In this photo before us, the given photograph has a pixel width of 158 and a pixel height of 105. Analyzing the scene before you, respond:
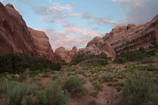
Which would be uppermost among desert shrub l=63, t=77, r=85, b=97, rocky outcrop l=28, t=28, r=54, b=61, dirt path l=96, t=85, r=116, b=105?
rocky outcrop l=28, t=28, r=54, b=61

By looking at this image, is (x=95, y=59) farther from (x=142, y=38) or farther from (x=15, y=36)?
(x=142, y=38)

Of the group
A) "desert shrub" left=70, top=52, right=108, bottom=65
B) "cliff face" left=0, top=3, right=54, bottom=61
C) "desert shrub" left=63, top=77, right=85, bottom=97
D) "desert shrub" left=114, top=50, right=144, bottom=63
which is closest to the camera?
"desert shrub" left=63, top=77, right=85, bottom=97

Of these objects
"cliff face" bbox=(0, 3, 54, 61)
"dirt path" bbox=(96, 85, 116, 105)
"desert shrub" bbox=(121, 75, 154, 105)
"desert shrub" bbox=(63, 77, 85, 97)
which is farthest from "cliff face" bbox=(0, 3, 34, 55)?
"desert shrub" bbox=(121, 75, 154, 105)

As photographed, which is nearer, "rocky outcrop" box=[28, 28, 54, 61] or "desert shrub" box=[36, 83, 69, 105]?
"desert shrub" box=[36, 83, 69, 105]

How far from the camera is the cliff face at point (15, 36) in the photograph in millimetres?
18578

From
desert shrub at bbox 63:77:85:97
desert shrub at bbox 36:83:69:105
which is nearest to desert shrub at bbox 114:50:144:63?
desert shrub at bbox 63:77:85:97

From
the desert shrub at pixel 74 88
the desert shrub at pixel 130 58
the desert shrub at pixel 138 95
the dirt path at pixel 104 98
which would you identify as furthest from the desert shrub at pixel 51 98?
the desert shrub at pixel 130 58

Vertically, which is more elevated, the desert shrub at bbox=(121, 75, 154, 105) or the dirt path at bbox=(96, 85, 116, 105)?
the desert shrub at bbox=(121, 75, 154, 105)

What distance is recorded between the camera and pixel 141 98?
3.52m

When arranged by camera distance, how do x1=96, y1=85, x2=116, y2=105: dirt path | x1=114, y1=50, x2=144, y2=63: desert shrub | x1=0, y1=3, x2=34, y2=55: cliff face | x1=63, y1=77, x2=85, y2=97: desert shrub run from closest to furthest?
1. x1=96, y1=85, x2=116, y2=105: dirt path
2. x1=63, y1=77, x2=85, y2=97: desert shrub
3. x1=0, y1=3, x2=34, y2=55: cliff face
4. x1=114, y1=50, x2=144, y2=63: desert shrub

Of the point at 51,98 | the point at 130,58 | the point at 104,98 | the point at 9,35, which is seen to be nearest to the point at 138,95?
the point at 104,98

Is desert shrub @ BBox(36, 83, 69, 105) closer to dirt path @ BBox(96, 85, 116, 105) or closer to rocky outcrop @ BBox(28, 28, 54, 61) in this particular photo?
dirt path @ BBox(96, 85, 116, 105)

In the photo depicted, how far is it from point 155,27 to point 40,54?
4675 centimetres

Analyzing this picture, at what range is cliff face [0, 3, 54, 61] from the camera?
61.0 ft
